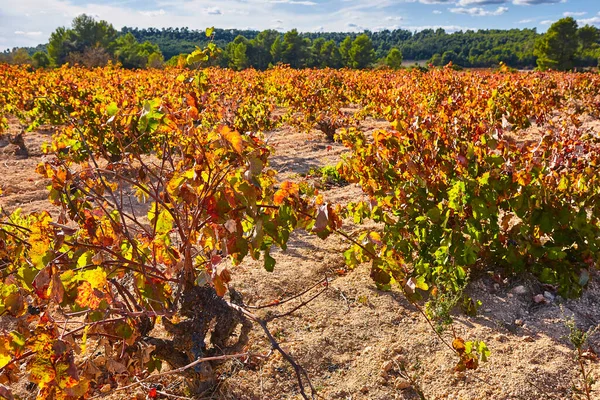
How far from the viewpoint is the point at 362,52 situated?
5534 cm

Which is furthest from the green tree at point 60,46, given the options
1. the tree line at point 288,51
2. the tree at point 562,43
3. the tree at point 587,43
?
the tree at point 587,43

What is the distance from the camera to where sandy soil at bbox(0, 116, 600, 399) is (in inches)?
93.2

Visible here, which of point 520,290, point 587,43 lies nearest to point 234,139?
point 520,290

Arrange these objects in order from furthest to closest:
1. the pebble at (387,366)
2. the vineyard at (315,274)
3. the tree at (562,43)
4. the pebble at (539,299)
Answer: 1. the tree at (562,43)
2. the pebble at (539,299)
3. the pebble at (387,366)
4. the vineyard at (315,274)

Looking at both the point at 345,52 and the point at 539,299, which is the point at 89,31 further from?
the point at 539,299

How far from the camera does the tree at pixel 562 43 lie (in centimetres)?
4359

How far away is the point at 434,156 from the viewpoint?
299 cm

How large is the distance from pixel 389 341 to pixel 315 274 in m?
0.87

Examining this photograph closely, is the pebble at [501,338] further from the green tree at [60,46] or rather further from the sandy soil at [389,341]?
the green tree at [60,46]

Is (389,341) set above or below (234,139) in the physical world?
below

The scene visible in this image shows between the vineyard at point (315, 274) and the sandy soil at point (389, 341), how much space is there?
11 millimetres

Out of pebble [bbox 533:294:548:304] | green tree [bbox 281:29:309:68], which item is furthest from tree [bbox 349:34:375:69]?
pebble [bbox 533:294:548:304]

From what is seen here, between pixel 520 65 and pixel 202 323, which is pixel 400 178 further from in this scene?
pixel 520 65

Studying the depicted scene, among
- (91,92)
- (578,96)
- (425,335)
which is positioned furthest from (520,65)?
(425,335)
